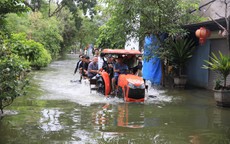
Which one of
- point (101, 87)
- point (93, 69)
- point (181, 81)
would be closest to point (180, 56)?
point (181, 81)

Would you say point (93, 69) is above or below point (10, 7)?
below

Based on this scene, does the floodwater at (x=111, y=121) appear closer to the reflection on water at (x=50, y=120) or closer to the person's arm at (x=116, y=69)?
the reflection on water at (x=50, y=120)

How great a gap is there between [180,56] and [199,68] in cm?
149

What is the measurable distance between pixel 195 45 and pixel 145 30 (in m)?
2.80

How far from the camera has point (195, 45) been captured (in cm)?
1585

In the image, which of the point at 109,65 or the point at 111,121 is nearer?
the point at 111,121

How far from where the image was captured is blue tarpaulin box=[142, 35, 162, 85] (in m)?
15.2

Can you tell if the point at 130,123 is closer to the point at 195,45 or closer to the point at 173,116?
the point at 173,116

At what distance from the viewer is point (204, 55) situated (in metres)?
15.1

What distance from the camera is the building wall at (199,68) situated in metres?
14.9

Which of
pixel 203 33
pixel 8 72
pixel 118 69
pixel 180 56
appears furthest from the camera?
pixel 180 56

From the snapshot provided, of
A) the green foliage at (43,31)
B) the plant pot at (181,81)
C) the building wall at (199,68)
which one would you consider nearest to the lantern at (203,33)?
the building wall at (199,68)

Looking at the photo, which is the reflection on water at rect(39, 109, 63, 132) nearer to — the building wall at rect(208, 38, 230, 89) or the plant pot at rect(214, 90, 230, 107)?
the plant pot at rect(214, 90, 230, 107)

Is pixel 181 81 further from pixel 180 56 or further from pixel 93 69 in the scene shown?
pixel 93 69
